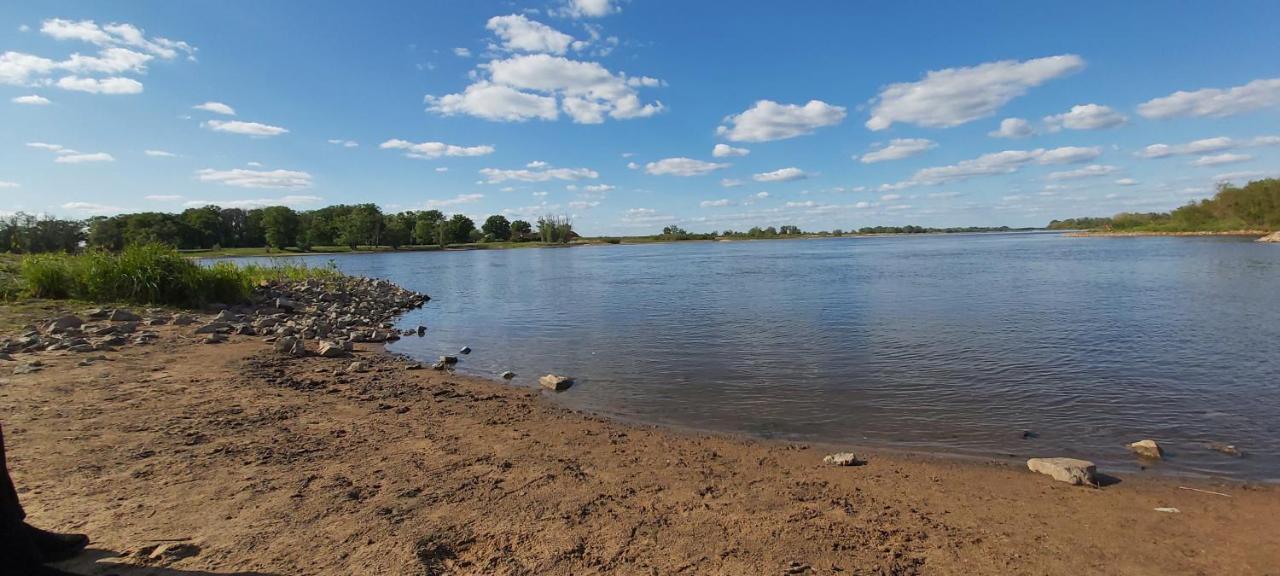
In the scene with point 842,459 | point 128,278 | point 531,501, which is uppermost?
point 128,278

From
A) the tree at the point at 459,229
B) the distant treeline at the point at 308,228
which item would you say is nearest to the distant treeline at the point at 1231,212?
the distant treeline at the point at 308,228

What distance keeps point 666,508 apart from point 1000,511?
335cm

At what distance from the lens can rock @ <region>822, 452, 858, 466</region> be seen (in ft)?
23.1

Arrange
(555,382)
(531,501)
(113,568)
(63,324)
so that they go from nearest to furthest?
(113,568) → (531,501) → (555,382) → (63,324)

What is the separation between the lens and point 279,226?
13625 cm

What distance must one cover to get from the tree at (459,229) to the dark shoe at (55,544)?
169481 millimetres

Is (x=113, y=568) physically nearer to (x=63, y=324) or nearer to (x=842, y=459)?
(x=842, y=459)

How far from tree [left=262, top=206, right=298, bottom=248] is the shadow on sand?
507 ft

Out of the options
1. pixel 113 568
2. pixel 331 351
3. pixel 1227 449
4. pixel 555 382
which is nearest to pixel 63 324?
pixel 331 351

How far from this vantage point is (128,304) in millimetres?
17844

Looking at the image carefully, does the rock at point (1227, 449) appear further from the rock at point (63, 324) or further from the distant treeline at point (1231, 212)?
the distant treeline at point (1231, 212)

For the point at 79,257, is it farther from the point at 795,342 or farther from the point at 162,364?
the point at 795,342

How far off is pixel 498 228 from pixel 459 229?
23.9 m

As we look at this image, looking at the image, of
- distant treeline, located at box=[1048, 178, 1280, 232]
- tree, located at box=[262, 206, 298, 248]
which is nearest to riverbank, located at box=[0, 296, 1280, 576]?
distant treeline, located at box=[1048, 178, 1280, 232]
